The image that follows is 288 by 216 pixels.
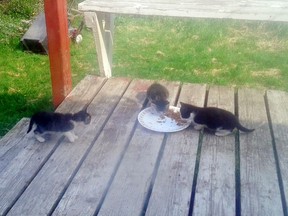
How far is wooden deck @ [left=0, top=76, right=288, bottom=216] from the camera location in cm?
275

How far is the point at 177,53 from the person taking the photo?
7273 mm

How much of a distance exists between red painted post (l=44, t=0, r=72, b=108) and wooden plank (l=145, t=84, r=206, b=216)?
1.28 m

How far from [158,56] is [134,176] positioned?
435cm

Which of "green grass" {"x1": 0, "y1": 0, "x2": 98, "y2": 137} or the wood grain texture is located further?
"green grass" {"x1": 0, "y1": 0, "x2": 98, "y2": 137}

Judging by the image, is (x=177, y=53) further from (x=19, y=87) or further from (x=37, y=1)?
(x=37, y=1)

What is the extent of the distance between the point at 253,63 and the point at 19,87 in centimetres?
333

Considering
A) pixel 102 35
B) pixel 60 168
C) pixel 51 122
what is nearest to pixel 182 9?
pixel 102 35

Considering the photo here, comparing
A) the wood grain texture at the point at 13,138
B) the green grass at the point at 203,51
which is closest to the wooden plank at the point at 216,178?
the wood grain texture at the point at 13,138

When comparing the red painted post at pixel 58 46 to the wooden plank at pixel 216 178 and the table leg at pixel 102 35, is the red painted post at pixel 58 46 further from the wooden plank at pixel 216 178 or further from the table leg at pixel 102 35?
the wooden plank at pixel 216 178

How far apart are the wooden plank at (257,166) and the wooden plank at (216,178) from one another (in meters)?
0.08

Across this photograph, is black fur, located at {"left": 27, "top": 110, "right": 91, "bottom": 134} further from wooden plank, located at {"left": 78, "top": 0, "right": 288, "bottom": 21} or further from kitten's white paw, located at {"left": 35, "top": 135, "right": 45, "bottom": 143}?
wooden plank, located at {"left": 78, "top": 0, "right": 288, "bottom": 21}

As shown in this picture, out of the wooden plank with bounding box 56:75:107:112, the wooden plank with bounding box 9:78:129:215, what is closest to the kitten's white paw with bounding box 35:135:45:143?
the wooden plank with bounding box 9:78:129:215

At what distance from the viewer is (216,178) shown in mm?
3041

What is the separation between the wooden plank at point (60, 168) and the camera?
8.98ft
